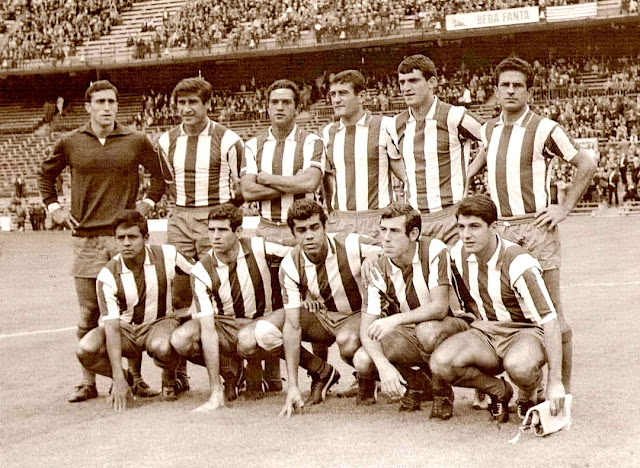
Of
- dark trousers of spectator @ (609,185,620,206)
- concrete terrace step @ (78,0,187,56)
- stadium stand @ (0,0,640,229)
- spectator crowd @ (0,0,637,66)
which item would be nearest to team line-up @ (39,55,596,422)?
stadium stand @ (0,0,640,229)

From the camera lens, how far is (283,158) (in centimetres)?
628

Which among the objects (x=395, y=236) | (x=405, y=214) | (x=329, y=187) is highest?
(x=329, y=187)

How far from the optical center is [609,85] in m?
31.1

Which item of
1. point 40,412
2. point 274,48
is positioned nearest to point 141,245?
point 40,412

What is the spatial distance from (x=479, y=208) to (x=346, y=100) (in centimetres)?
159

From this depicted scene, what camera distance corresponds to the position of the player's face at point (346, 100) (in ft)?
19.9

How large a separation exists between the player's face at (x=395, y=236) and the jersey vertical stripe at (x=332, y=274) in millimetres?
478

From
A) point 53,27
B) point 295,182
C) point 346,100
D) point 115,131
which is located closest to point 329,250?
point 295,182

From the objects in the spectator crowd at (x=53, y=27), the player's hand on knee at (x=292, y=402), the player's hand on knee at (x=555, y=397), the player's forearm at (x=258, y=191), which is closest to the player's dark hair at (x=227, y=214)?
the player's forearm at (x=258, y=191)

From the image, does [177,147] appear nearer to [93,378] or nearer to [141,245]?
[141,245]

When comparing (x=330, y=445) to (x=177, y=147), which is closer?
(x=330, y=445)

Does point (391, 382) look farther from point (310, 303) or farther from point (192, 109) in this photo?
point (192, 109)

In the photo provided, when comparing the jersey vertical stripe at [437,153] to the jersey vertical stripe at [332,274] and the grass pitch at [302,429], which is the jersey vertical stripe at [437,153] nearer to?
the jersey vertical stripe at [332,274]

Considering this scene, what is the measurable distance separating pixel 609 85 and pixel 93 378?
28.2 meters
